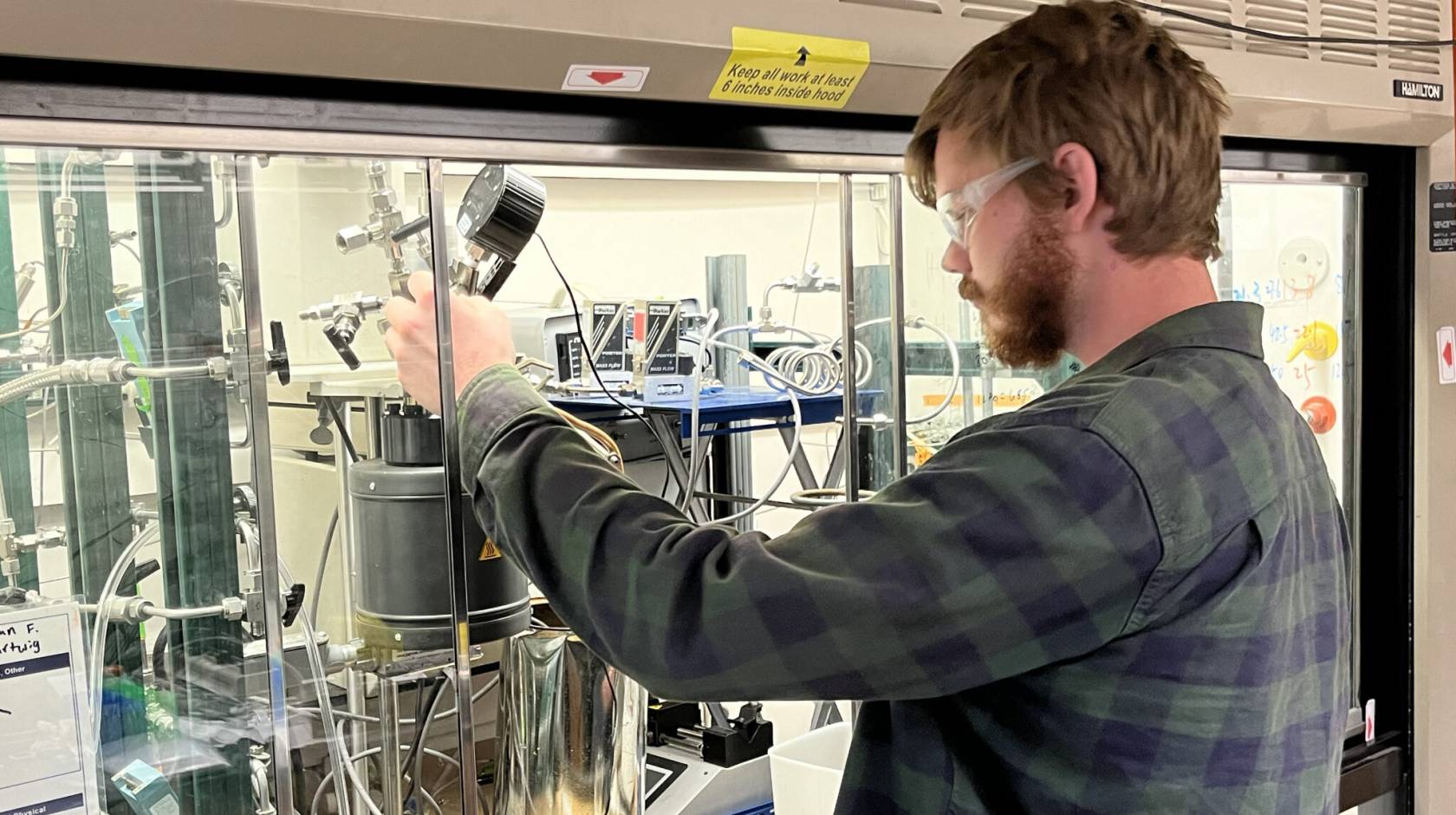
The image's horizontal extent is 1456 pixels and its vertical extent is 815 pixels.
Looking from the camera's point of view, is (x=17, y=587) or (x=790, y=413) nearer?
(x=17, y=587)

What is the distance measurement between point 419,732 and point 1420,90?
6.13 ft

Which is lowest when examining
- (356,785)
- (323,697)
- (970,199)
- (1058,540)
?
(356,785)

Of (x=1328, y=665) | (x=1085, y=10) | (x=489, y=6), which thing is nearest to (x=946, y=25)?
(x=1085, y=10)

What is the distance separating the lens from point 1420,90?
6.59 ft

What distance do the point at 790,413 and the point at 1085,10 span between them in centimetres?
129

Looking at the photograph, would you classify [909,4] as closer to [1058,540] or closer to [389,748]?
[1058,540]

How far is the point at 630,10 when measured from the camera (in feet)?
4.00

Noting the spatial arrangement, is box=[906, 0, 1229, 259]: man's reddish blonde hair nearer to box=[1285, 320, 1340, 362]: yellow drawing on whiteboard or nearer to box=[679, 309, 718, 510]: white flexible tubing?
box=[679, 309, 718, 510]: white flexible tubing

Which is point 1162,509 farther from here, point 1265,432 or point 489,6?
point 489,6

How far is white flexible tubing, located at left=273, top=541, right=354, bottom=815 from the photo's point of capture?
1.29 metres

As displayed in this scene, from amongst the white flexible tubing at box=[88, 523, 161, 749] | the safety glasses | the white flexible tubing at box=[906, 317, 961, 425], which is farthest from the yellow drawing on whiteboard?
the white flexible tubing at box=[88, 523, 161, 749]

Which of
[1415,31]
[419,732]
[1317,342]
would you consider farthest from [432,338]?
[1317,342]

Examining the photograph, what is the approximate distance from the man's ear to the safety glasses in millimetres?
21

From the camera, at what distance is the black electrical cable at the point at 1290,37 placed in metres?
1.65
